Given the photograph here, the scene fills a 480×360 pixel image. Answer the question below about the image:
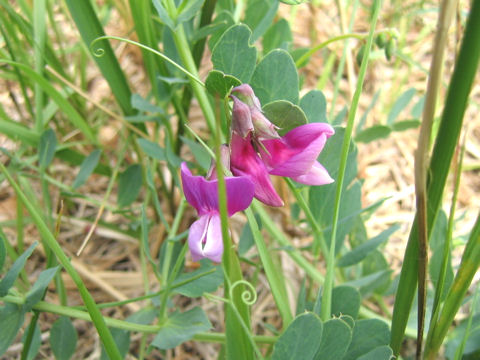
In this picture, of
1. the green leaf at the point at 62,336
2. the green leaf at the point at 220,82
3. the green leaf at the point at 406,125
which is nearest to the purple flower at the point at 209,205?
the green leaf at the point at 220,82

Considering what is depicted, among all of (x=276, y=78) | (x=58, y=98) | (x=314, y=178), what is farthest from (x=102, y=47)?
(x=314, y=178)

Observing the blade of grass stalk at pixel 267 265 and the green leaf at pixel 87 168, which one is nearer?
the blade of grass stalk at pixel 267 265

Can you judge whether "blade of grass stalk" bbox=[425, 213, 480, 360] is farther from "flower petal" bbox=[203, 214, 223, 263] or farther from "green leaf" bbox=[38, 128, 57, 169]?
"green leaf" bbox=[38, 128, 57, 169]

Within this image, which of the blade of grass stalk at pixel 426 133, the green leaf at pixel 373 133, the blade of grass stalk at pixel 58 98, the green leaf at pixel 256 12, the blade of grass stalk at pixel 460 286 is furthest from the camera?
the green leaf at pixel 373 133

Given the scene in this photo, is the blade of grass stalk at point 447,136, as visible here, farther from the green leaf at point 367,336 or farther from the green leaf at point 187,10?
Result: the green leaf at point 187,10

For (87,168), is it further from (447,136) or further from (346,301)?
(447,136)

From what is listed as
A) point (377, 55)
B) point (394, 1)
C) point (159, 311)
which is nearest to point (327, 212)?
point (159, 311)

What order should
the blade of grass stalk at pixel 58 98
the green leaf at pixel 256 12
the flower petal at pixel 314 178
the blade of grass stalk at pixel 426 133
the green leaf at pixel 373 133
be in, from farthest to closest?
the green leaf at pixel 373 133 → the green leaf at pixel 256 12 → the blade of grass stalk at pixel 58 98 → the flower petal at pixel 314 178 → the blade of grass stalk at pixel 426 133

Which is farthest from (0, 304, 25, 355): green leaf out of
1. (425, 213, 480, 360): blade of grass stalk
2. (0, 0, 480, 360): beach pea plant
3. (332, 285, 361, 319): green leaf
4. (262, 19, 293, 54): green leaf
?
(262, 19, 293, 54): green leaf

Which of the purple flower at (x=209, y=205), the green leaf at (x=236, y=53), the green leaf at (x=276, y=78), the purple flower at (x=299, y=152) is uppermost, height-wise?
the green leaf at (x=236, y=53)
